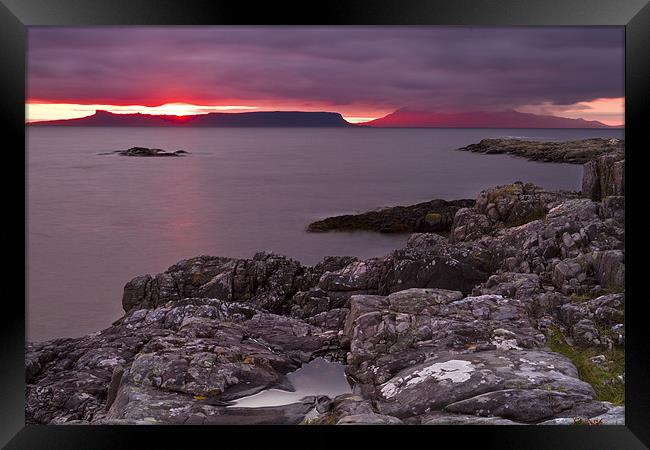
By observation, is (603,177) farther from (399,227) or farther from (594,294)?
(399,227)

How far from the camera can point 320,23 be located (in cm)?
750

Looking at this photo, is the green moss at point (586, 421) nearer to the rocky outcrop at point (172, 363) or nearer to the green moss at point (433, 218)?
the rocky outcrop at point (172, 363)

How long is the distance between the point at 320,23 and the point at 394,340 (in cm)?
602

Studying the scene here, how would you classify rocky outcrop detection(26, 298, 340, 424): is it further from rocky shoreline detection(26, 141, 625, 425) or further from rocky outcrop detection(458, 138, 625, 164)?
rocky outcrop detection(458, 138, 625, 164)

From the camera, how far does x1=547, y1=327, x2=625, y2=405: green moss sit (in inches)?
396

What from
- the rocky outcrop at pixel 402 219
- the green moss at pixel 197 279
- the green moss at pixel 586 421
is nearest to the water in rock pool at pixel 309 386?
the green moss at pixel 586 421

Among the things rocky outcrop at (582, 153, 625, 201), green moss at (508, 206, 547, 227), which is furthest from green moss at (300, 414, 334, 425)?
green moss at (508, 206, 547, 227)

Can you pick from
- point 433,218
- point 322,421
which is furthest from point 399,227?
point 322,421

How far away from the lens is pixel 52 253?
84.2 ft

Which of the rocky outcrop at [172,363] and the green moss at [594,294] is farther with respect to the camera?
the green moss at [594,294]

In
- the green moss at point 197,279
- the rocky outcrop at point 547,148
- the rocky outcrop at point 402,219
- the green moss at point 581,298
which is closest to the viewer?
the green moss at point 581,298

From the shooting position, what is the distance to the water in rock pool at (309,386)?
10.6 m

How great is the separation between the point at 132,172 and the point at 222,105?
9.69 metres

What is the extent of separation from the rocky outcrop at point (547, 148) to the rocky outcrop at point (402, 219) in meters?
6.59
